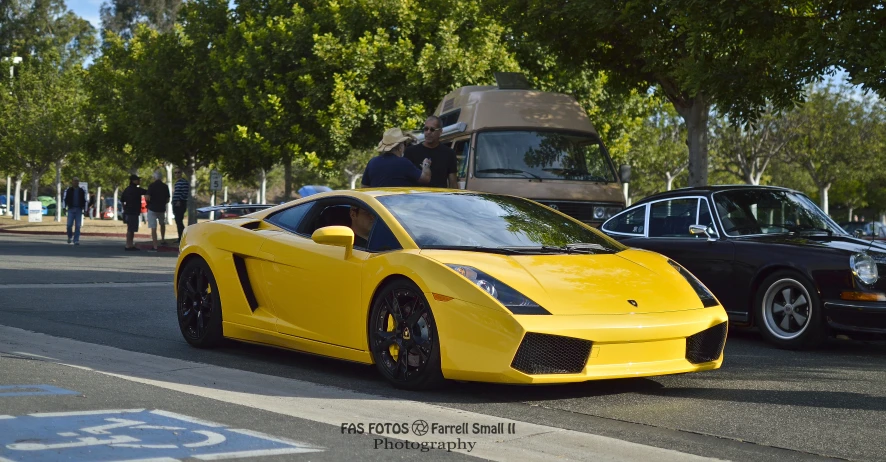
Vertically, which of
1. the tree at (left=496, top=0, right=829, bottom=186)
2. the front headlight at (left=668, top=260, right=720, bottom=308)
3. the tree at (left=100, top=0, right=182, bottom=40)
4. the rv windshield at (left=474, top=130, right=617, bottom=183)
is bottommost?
the front headlight at (left=668, top=260, right=720, bottom=308)

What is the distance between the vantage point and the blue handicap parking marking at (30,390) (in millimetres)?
5980

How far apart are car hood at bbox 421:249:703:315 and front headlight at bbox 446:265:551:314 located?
4 centimetres

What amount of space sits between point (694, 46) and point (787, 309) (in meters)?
6.85

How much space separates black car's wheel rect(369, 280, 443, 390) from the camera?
634 cm

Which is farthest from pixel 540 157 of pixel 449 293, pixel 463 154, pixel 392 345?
pixel 449 293

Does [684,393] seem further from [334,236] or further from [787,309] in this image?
[787,309]

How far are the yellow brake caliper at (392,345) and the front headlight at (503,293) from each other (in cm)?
56

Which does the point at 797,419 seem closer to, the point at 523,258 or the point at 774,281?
the point at 523,258

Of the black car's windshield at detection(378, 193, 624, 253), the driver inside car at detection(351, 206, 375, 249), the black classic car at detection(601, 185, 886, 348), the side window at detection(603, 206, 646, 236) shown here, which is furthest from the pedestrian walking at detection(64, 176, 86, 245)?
the black car's windshield at detection(378, 193, 624, 253)

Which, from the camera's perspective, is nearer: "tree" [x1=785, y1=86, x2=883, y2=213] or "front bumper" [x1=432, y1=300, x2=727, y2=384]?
"front bumper" [x1=432, y1=300, x2=727, y2=384]

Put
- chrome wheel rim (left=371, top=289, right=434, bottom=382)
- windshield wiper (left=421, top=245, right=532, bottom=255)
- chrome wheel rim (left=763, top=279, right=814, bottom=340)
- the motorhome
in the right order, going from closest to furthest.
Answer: chrome wheel rim (left=371, top=289, right=434, bottom=382), windshield wiper (left=421, top=245, right=532, bottom=255), chrome wheel rim (left=763, top=279, right=814, bottom=340), the motorhome

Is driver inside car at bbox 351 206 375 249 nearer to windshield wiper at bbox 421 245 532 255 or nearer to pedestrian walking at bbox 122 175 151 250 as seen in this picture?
windshield wiper at bbox 421 245 532 255

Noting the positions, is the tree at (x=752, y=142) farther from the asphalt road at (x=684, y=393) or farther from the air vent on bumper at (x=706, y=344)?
the air vent on bumper at (x=706, y=344)

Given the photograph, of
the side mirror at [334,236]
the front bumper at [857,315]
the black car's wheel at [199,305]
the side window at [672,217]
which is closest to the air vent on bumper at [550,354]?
the side mirror at [334,236]
